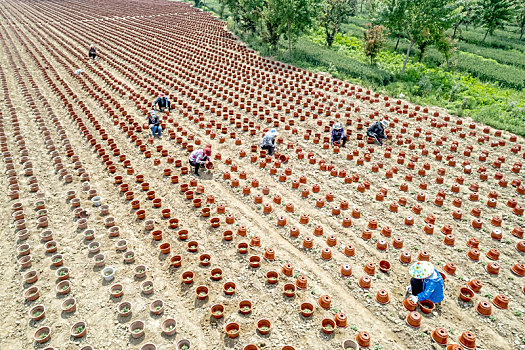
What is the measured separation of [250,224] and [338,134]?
538 cm

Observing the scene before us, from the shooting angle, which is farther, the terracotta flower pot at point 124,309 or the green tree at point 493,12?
the green tree at point 493,12

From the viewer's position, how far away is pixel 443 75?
65.5 feet

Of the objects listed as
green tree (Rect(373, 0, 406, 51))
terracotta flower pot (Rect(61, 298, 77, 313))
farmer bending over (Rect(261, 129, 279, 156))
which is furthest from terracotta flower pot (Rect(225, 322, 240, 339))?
green tree (Rect(373, 0, 406, 51))

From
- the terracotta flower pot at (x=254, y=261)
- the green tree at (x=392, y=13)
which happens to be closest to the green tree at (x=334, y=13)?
the green tree at (x=392, y=13)

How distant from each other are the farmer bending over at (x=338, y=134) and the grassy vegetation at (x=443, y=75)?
6.46 metres

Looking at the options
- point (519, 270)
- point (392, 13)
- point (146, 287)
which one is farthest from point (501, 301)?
point (392, 13)

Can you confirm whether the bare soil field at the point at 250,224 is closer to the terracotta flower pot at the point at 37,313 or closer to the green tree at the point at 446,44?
the terracotta flower pot at the point at 37,313

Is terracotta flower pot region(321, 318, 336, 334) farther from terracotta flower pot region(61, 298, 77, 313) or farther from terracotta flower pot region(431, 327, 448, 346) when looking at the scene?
terracotta flower pot region(61, 298, 77, 313)

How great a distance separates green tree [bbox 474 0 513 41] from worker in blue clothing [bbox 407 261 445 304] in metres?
33.4

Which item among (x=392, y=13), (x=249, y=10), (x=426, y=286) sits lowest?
(x=426, y=286)

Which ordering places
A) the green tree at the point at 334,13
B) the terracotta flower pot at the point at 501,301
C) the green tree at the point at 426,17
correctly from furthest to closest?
the green tree at the point at 334,13 → the green tree at the point at 426,17 → the terracotta flower pot at the point at 501,301

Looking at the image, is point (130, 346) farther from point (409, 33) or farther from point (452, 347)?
point (409, 33)

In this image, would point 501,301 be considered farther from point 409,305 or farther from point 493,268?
point 409,305

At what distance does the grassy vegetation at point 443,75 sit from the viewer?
48.9 ft
